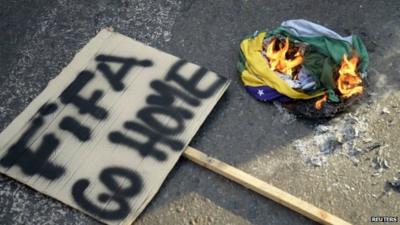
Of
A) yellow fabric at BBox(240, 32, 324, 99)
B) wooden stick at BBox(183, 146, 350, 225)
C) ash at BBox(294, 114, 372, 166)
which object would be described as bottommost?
wooden stick at BBox(183, 146, 350, 225)

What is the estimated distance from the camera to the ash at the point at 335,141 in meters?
3.15

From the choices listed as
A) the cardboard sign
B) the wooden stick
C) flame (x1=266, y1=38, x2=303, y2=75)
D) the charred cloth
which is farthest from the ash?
the cardboard sign

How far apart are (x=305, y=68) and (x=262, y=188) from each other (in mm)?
986

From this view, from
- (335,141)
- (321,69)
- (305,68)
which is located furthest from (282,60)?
(335,141)

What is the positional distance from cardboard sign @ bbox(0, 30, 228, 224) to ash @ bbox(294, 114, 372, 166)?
29.9 inches

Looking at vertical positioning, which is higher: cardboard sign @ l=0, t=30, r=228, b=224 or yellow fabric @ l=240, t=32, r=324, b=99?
yellow fabric @ l=240, t=32, r=324, b=99

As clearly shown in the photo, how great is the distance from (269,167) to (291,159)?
17cm

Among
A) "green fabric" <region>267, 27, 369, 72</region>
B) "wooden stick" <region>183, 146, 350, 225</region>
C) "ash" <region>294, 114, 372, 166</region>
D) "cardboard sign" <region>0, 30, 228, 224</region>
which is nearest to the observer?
"wooden stick" <region>183, 146, 350, 225</region>

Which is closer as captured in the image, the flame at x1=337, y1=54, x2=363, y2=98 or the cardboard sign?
the cardboard sign

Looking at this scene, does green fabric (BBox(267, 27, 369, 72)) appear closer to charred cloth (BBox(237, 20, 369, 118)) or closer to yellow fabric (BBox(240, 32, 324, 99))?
charred cloth (BBox(237, 20, 369, 118))

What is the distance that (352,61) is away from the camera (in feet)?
10.8

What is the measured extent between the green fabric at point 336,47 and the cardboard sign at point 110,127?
2.35 ft

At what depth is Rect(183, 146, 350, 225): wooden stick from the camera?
2.81 meters

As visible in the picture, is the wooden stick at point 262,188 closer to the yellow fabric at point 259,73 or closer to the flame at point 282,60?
the yellow fabric at point 259,73
